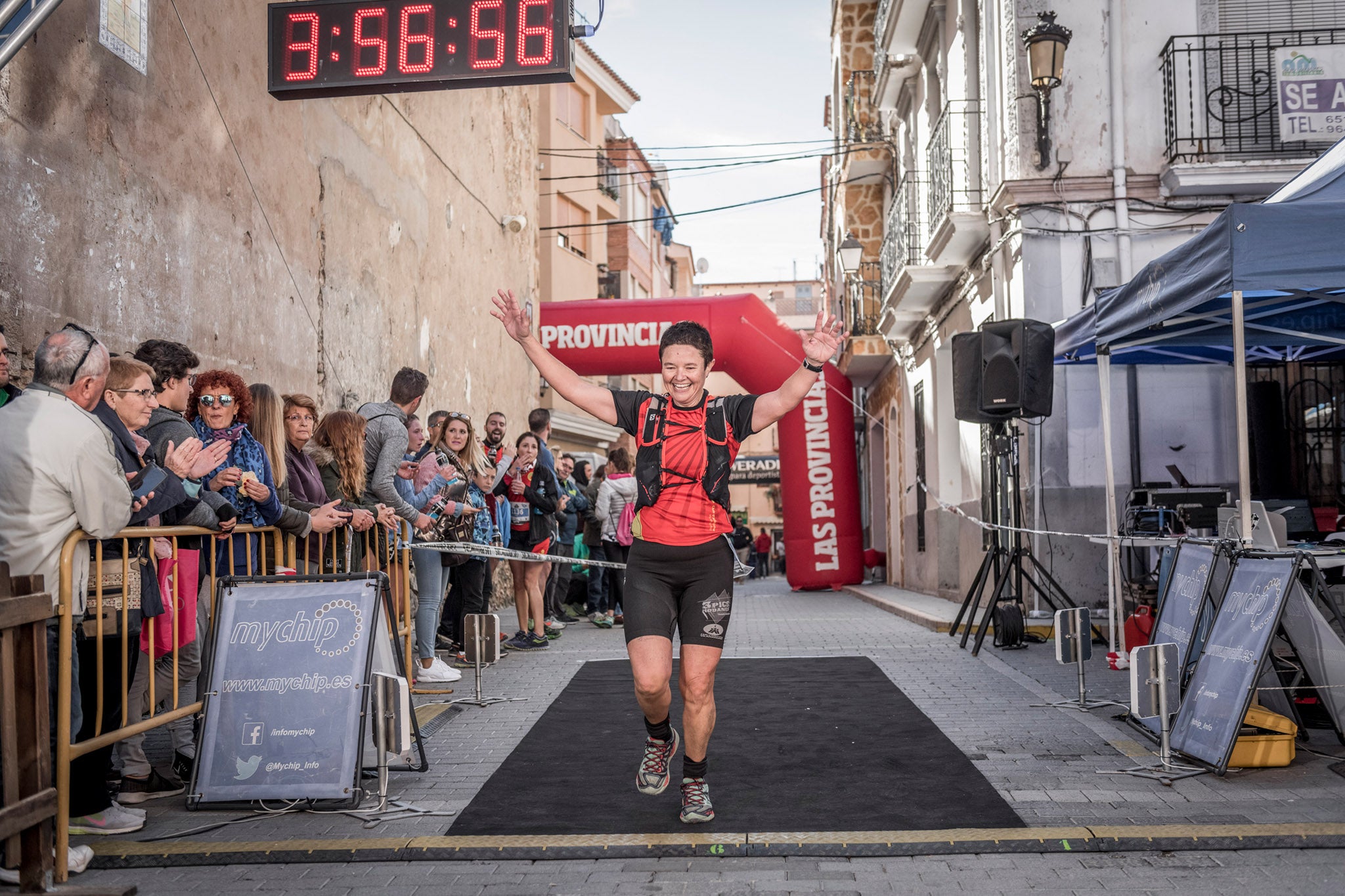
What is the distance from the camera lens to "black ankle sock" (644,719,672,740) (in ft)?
16.4

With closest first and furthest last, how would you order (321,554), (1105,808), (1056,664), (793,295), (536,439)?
(1105,808), (321,554), (1056,664), (536,439), (793,295)

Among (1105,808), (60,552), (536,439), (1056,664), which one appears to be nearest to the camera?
(60,552)

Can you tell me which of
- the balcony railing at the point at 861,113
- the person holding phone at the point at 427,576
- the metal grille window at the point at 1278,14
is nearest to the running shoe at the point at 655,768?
the person holding phone at the point at 427,576

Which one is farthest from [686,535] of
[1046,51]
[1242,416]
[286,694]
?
[1046,51]

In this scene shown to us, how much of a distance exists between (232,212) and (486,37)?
2.52 meters

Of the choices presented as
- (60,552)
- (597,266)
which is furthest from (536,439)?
(597,266)

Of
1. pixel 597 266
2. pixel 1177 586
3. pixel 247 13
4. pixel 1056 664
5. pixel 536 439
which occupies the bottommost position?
pixel 1056 664

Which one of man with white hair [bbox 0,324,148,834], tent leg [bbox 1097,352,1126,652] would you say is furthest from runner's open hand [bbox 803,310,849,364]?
tent leg [bbox 1097,352,1126,652]

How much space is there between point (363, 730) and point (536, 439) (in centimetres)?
642

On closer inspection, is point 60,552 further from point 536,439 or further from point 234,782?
point 536,439

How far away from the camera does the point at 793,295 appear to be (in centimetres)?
9050

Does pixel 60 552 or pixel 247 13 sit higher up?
pixel 247 13

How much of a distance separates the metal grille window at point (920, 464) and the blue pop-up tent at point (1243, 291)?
887 cm

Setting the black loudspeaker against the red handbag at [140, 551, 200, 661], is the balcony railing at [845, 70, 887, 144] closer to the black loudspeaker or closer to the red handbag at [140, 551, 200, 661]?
the black loudspeaker
